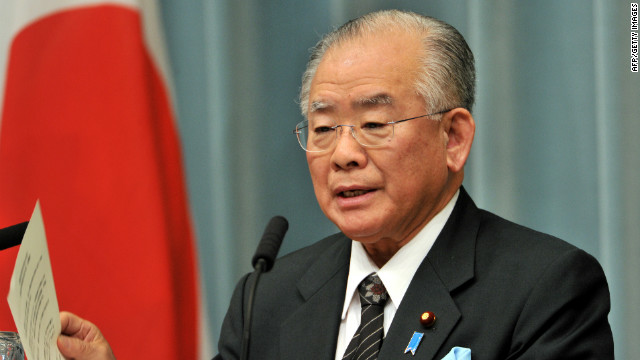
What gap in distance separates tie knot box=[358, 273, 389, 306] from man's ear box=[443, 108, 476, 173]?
1.18ft

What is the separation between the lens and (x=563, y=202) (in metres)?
2.86

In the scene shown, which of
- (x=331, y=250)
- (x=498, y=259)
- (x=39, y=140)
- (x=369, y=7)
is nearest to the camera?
(x=498, y=259)

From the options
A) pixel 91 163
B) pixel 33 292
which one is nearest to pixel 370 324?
pixel 33 292

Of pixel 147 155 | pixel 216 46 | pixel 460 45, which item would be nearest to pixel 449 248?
pixel 460 45

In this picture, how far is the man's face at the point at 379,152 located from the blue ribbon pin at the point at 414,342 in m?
0.28

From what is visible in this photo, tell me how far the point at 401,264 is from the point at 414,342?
0.85 feet

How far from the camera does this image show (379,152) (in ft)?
6.55

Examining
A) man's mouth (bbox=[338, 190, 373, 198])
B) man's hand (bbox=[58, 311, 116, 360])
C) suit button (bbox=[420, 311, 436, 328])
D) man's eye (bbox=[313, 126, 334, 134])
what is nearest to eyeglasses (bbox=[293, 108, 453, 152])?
man's eye (bbox=[313, 126, 334, 134])

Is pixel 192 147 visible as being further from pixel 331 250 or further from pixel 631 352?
pixel 631 352

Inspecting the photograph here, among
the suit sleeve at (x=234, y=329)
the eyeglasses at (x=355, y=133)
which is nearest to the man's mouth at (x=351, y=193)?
the eyeglasses at (x=355, y=133)

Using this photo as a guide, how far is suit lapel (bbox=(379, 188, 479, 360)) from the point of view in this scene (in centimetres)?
188

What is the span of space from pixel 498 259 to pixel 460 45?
573 mm

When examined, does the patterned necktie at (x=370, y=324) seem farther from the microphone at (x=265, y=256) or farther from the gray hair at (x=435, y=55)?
the gray hair at (x=435, y=55)

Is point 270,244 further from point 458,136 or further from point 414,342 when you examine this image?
point 458,136
